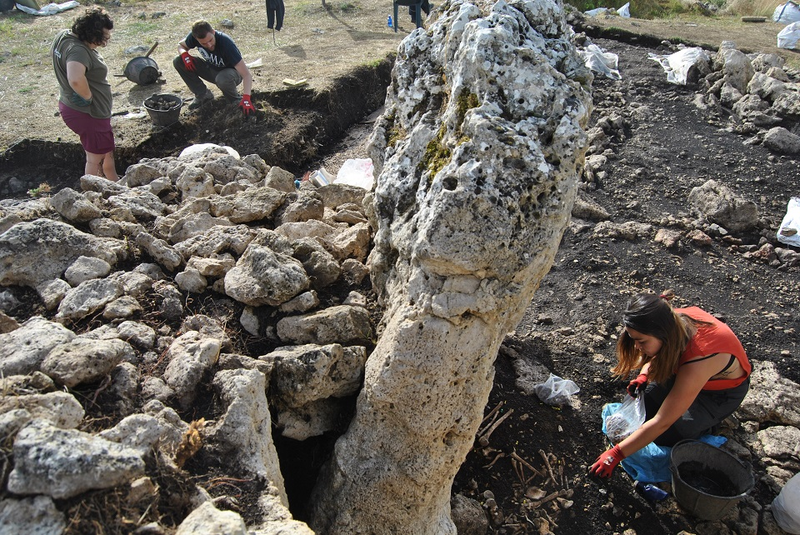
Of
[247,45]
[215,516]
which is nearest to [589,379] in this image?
[215,516]

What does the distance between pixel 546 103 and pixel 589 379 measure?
2386 millimetres

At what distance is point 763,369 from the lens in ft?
13.8

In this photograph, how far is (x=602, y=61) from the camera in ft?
29.1

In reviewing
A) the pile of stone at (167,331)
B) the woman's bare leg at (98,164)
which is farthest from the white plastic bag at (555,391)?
the woman's bare leg at (98,164)

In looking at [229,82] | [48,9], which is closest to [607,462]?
[229,82]

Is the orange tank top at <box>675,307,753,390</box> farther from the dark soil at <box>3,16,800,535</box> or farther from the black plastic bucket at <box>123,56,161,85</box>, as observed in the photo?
the black plastic bucket at <box>123,56,161,85</box>

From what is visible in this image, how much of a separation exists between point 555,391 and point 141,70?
Answer: 7.75 metres

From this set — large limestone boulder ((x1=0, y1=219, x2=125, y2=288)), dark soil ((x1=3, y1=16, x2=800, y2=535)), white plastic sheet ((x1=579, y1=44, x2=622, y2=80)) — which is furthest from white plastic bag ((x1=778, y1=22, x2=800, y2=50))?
large limestone boulder ((x1=0, y1=219, x2=125, y2=288))

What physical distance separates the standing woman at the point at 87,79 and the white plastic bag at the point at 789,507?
20.2ft

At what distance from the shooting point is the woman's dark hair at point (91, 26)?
4.77m

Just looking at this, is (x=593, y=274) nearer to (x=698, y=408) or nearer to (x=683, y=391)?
(x=698, y=408)

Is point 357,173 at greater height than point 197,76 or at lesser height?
lesser

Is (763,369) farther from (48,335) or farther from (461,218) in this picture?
(48,335)

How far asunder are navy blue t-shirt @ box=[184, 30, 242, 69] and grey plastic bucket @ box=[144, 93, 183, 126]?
702 mm
